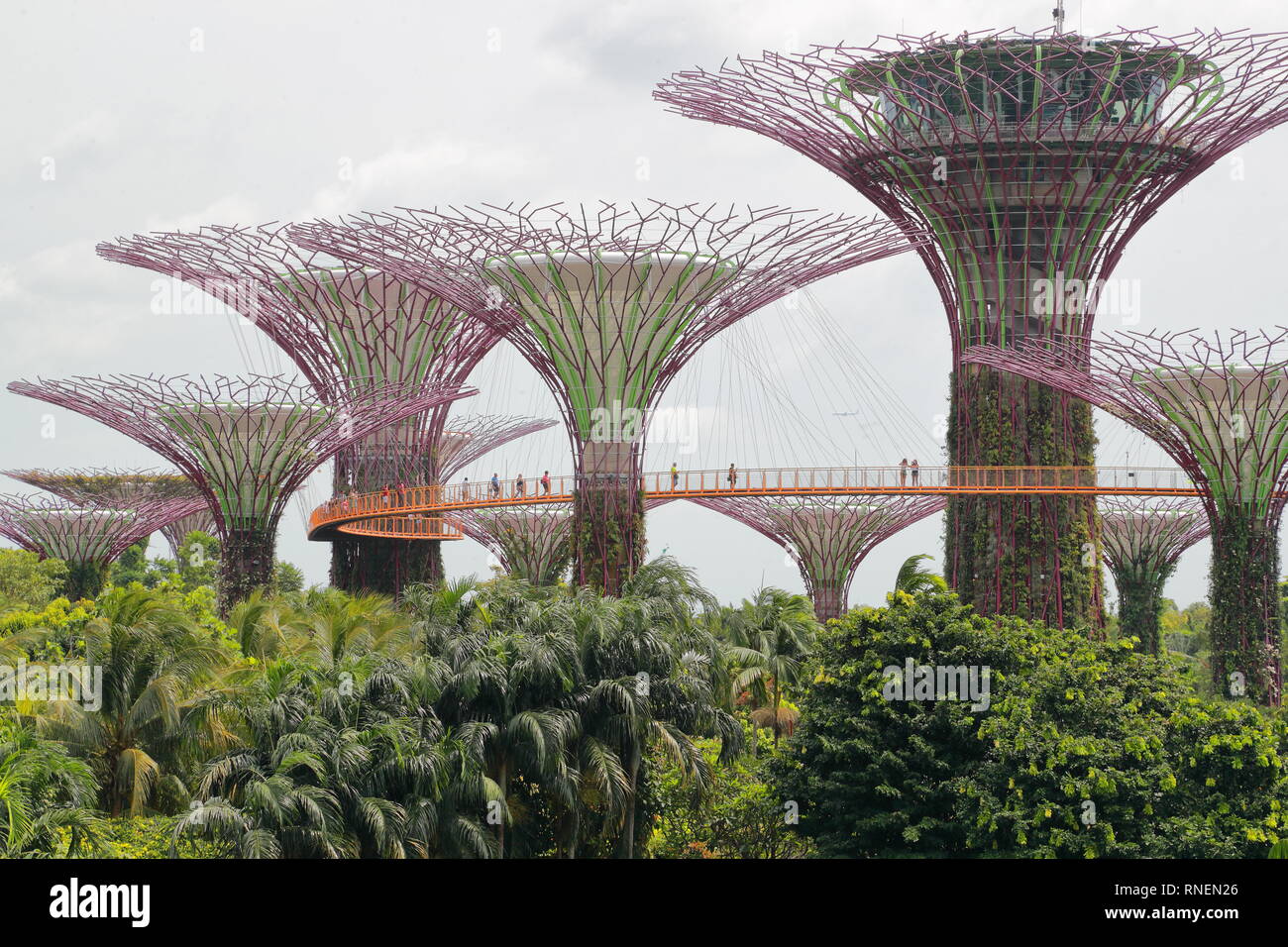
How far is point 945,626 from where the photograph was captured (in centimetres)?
2739

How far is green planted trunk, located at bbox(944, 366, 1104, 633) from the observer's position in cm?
4819

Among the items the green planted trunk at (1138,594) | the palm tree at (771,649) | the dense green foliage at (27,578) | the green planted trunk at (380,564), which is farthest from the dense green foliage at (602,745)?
the green planted trunk at (1138,594)

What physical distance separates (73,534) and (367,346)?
2431cm

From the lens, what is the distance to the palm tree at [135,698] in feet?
A: 85.1

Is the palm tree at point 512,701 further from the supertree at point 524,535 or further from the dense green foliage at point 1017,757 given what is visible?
the supertree at point 524,535

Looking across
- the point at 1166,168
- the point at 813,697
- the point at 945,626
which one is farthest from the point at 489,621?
the point at 1166,168

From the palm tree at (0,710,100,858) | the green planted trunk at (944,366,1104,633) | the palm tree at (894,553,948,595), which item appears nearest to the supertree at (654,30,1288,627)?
the green planted trunk at (944,366,1104,633)

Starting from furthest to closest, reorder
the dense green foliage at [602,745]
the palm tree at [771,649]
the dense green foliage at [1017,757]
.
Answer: the palm tree at [771,649] < the dense green foliage at [1017,757] < the dense green foliage at [602,745]

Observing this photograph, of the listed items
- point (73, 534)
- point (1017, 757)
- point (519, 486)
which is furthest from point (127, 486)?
point (1017, 757)

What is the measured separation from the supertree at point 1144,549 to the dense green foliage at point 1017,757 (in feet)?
124

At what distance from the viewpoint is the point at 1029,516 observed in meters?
48.6

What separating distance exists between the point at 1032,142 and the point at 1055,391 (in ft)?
22.9

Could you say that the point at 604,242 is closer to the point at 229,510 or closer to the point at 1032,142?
the point at 1032,142
